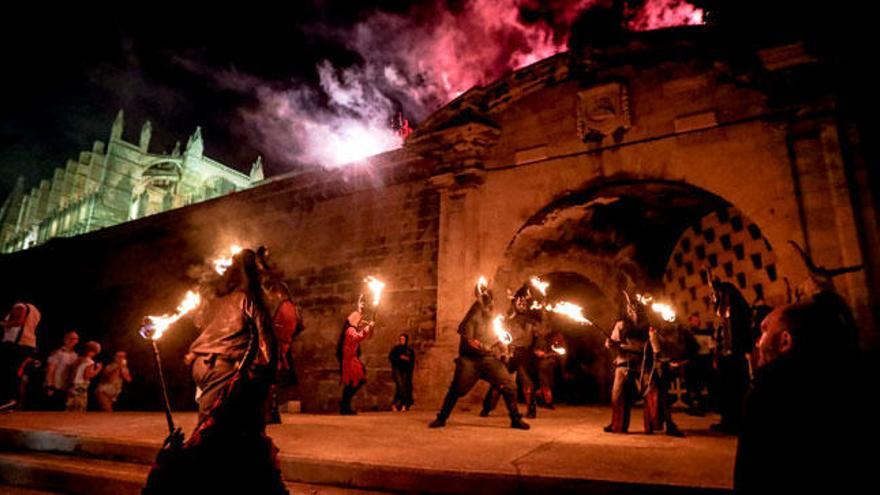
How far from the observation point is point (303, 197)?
12.4 meters

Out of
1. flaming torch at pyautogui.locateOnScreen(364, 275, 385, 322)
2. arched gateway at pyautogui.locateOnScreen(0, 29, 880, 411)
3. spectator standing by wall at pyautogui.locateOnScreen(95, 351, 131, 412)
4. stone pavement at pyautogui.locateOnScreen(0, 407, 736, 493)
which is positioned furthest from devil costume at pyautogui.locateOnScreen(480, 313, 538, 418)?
spectator standing by wall at pyautogui.locateOnScreen(95, 351, 131, 412)

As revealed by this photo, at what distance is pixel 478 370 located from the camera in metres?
6.17

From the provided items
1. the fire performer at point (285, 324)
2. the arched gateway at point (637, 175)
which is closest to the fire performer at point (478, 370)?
the fire performer at point (285, 324)

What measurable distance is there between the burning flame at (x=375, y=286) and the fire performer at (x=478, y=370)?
384 cm

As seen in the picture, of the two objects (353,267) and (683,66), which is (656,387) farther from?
(353,267)

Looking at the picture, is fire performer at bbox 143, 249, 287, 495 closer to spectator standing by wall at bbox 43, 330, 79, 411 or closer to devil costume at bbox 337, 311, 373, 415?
devil costume at bbox 337, 311, 373, 415

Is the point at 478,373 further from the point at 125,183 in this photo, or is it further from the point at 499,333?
the point at 125,183

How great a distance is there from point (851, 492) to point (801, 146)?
7744 millimetres

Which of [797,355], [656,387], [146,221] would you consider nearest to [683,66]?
[656,387]

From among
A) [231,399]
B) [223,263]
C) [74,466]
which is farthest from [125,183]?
[231,399]

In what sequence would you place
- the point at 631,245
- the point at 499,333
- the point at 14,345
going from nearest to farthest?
the point at 499,333 < the point at 14,345 < the point at 631,245

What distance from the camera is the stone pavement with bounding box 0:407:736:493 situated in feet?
10.7

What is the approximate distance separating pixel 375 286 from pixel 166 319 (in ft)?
19.9

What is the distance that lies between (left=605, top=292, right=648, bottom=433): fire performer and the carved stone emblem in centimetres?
401
